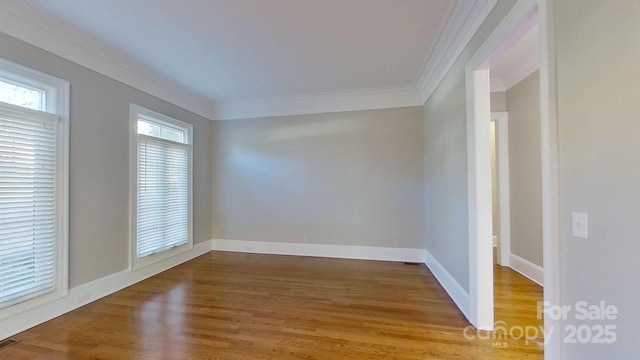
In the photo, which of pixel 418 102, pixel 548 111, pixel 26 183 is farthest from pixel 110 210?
pixel 418 102

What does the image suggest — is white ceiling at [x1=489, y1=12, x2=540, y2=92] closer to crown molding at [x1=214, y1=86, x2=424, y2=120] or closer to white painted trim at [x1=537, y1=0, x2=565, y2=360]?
white painted trim at [x1=537, y1=0, x2=565, y2=360]

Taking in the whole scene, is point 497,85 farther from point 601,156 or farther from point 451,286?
point 601,156

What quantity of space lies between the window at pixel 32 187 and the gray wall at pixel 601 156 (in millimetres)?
4022

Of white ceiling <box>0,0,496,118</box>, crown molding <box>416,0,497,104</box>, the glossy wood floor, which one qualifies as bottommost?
the glossy wood floor

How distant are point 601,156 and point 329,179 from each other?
3.91 m

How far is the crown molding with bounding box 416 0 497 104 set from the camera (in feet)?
7.31

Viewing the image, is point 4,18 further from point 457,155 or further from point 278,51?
point 457,155

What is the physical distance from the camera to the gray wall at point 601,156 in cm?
108

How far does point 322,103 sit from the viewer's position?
4910 millimetres

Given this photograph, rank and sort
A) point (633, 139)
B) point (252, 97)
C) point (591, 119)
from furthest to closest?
1. point (252, 97)
2. point (591, 119)
3. point (633, 139)

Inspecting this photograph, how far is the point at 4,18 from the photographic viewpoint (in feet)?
7.70

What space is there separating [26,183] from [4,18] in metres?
1.40

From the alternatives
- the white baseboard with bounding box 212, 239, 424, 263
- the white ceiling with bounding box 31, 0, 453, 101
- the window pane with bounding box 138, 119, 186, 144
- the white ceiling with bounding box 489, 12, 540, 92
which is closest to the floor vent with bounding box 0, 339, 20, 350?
the window pane with bounding box 138, 119, 186, 144

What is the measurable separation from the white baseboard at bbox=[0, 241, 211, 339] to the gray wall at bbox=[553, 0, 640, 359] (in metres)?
4.04
